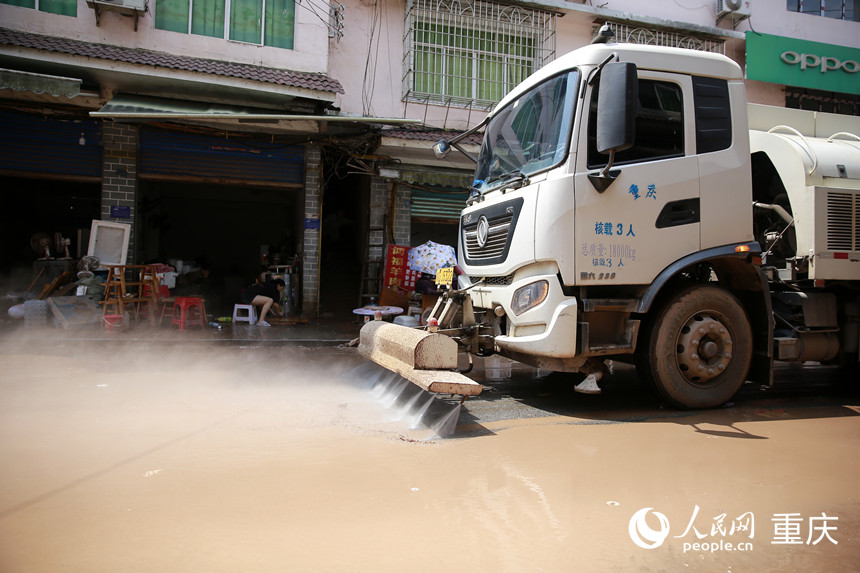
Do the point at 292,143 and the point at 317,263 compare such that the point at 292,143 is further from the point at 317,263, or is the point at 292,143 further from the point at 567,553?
the point at 567,553

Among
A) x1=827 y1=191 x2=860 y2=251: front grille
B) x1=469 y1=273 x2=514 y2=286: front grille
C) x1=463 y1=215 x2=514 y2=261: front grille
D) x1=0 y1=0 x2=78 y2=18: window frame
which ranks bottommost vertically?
x1=469 y1=273 x2=514 y2=286: front grille

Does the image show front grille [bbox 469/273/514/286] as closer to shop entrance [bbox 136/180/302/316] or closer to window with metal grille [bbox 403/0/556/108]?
window with metal grille [bbox 403/0/556/108]

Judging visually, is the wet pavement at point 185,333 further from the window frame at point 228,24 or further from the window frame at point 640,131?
the window frame at point 640,131

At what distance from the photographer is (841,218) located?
16.9 feet

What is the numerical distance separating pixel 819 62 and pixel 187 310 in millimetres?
15935

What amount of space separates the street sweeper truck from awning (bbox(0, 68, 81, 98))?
22.7ft

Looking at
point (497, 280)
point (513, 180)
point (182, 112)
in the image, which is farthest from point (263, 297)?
point (513, 180)

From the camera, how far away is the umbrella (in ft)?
33.5

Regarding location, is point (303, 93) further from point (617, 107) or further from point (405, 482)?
point (405, 482)

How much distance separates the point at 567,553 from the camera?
2350 mm

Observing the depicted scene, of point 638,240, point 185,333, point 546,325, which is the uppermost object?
point 638,240

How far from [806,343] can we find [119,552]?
18.8 feet

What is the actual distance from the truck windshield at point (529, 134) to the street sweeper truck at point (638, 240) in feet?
0.06

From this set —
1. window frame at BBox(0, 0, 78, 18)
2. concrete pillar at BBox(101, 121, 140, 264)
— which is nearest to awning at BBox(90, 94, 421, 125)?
concrete pillar at BBox(101, 121, 140, 264)
